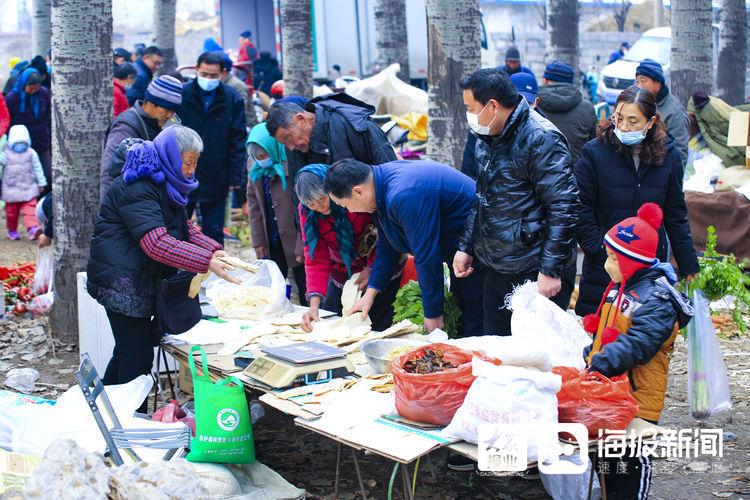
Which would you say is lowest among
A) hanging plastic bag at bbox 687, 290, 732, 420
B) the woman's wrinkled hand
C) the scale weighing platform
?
hanging plastic bag at bbox 687, 290, 732, 420

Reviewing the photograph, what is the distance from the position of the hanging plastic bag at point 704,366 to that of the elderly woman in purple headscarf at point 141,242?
97.4 inches

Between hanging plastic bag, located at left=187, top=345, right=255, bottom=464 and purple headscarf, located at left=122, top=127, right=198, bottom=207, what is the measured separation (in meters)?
1.15

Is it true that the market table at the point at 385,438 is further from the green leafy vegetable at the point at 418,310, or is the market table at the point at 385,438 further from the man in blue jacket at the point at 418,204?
the green leafy vegetable at the point at 418,310

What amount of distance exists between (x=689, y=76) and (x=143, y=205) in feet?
26.8

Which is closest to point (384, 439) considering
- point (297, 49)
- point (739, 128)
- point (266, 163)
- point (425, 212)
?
point (425, 212)

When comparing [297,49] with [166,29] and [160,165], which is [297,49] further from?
[160,165]

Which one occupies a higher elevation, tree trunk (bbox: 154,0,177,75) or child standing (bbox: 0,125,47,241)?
tree trunk (bbox: 154,0,177,75)

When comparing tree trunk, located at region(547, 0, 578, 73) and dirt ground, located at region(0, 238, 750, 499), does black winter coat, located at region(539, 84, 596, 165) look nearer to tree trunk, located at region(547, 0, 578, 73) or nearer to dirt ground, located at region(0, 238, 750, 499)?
dirt ground, located at region(0, 238, 750, 499)

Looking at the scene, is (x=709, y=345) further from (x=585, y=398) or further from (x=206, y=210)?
(x=206, y=210)

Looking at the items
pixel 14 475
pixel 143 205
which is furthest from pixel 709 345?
pixel 14 475

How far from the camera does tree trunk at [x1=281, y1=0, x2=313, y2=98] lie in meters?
11.3

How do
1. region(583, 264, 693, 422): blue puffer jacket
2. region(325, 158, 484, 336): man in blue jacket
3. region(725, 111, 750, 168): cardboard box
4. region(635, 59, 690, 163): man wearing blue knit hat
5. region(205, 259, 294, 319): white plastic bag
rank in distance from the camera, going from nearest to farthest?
region(583, 264, 693, 422): blue puffer jacket → region(325, 158, 484, 336): man in blue jacket → region(205, 259, 294, 319): white plastic bag → region(635, 59, 690, 163): man wearing blue knit hat → region(725, 111, 750, 168): cardboard box

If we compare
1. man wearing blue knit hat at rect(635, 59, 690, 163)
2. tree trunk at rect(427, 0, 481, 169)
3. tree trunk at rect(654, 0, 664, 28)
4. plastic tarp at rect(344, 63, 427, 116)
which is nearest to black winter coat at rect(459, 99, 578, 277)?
man wearing blue knit hat at rect(635, 59, 690, 163)

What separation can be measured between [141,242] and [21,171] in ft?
22.4
